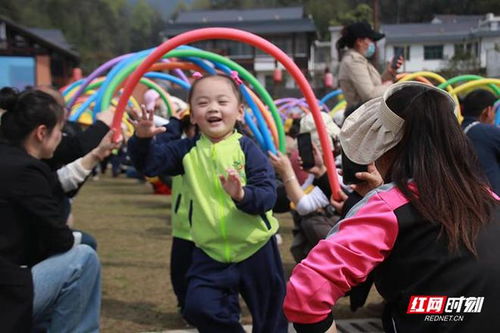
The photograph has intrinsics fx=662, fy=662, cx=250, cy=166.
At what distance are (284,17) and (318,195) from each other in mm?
65226

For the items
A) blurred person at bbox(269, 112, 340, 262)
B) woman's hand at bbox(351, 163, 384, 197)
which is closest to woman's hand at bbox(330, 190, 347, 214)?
blurred person at bbox(269, 112, 340, 262)

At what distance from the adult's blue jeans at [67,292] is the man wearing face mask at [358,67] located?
2.71 m

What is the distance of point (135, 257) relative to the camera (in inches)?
288

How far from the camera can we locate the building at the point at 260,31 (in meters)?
53.3

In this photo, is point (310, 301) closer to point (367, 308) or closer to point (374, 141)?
point (374, 141)

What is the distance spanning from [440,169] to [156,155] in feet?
7.08

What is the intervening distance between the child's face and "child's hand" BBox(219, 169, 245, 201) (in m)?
0.48

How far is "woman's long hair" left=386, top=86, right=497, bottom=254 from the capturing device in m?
2.05

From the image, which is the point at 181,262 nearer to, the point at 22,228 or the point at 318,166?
the point at 318,166

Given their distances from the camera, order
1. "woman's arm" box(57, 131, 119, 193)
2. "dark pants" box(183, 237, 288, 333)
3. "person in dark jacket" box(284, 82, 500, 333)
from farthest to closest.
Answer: "woman's arm" box(57, 131, 119, 193)
"dark pants" box(183, 237, 288, 333)
"person in dark jacket" box(284, 82, 500, 333)

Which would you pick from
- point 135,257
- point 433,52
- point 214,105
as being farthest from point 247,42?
point 433,52

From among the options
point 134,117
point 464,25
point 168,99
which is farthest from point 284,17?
point 134,117

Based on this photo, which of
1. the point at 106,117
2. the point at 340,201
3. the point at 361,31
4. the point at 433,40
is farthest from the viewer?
the point at 433,40

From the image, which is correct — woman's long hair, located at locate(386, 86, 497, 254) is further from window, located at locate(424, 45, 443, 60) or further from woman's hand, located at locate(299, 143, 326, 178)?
window, located at locate(424, 45, 443, 60)
